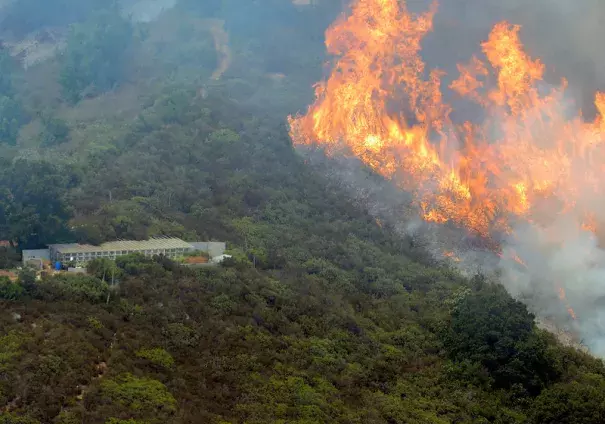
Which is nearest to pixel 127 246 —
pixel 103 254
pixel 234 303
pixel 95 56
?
pixel 103 254

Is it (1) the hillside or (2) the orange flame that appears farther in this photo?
(2) the orange flame

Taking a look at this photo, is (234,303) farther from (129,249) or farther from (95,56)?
(95,56)

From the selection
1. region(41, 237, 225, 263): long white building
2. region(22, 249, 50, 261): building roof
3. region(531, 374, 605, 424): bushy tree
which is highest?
region(41, 237, 225, 263): long white building

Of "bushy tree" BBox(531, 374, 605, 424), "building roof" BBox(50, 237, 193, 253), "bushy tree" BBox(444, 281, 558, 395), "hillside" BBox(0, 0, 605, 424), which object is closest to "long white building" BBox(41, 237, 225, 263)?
"building roof" BBox(50, 237, 193, 253)

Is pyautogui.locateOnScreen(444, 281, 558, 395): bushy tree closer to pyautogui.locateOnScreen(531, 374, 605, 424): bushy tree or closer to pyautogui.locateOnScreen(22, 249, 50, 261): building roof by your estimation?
pyautogui.locateOnScreen(531, 374, 605, 424): bushy tree

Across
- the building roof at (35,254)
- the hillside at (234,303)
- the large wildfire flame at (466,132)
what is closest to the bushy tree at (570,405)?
the hillside at (234,303)

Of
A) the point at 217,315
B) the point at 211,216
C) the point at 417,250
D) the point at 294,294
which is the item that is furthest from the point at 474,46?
the point at 217,315

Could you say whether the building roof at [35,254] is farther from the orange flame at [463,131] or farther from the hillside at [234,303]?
the orange flame at [463,131]
